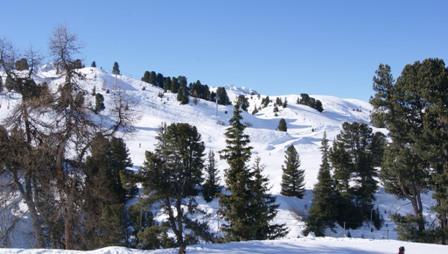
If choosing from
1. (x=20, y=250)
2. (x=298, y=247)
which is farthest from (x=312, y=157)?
(x=20, y=250)

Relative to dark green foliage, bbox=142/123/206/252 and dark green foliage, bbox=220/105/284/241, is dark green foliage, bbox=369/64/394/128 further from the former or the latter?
dark green foliage, bbox=142/123/206/252

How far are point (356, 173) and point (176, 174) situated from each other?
27734 mm

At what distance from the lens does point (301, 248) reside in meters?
18.8

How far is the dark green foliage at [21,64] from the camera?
18.0 metres

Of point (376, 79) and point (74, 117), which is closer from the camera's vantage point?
point (74, 117)

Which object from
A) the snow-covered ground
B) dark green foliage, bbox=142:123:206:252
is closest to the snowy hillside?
dark green foliage, bbox=142:123:206:252

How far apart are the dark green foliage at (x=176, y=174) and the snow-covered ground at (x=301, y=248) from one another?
1440 millimetres

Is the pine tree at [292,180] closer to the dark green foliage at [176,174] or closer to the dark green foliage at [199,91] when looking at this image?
the dark green foliage at [176,174]

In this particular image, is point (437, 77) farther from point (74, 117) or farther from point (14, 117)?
point (14, 117)

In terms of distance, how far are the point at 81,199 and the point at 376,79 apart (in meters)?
17.2

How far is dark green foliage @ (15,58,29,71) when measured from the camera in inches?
707

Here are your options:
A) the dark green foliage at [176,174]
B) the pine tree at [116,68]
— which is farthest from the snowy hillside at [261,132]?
the pine tree at [116,68]

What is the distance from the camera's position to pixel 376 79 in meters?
27.5

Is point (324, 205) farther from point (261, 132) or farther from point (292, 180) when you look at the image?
point (261, 132)
